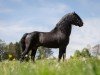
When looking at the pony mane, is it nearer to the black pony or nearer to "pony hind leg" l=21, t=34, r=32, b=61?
the black pony

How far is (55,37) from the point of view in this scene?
1513 centimetres

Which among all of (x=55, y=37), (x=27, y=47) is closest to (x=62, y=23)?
(x=55, y=37)

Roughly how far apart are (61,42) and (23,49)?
98.3 inches

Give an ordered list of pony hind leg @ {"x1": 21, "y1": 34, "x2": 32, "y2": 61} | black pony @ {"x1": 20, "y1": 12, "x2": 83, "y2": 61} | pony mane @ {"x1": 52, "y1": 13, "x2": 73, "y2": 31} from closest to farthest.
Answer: black pony @ {"x1": 20, "y1": 12, "x2": 83, "y2": 61}
pony mane @ {"x1": 52, "y1": 13, "x2": 73, "y2": 31}
pony hind leg @ {"x1": 21, "y1": 34, "x2": 32, "y2": 61}

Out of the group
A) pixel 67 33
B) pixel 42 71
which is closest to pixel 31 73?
pixel 42 71

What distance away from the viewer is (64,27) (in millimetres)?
14875

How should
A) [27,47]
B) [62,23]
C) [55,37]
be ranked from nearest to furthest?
[62,23] < [55,37] < [27,47]

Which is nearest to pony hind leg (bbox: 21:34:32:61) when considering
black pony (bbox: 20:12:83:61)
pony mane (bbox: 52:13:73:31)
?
black pony (bbox: 20:12:83:61)

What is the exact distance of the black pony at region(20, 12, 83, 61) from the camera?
1470 centimetres

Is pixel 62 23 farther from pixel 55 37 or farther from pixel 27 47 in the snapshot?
pixel 27 47

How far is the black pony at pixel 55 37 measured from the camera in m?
14.7

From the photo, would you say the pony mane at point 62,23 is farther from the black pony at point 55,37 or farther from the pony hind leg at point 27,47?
the pony hind leg at point 27,47

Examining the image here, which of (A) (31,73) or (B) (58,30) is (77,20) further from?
(A) (31,73)

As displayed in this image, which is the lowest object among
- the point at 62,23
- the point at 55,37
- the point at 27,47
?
the point at 27,47
